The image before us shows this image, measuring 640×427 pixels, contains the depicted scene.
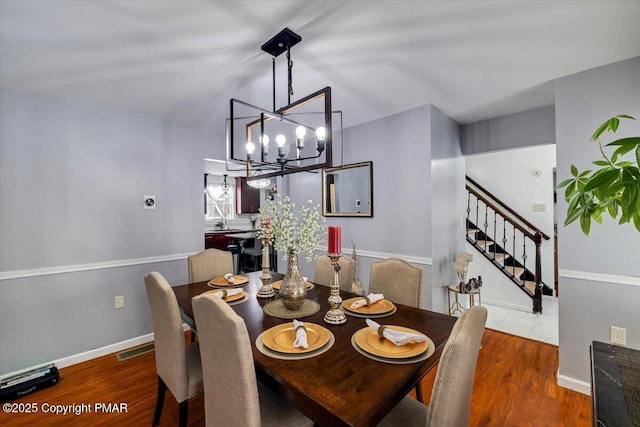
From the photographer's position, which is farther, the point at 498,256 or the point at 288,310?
the point at 498,256

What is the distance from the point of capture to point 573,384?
7.01 ft

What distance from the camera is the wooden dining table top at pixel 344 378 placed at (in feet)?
2.96

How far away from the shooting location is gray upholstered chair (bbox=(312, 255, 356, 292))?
2.32 metres

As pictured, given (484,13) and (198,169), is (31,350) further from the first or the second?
(484,13)

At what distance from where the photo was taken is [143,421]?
1.84m

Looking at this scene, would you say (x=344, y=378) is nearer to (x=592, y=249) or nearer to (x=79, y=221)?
(x=592, y=249)

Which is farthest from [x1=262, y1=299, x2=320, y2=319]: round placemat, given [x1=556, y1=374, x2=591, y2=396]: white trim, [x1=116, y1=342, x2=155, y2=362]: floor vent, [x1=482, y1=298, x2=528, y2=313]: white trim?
[x1=482, y1=298, x2=528, y2=313]: white trim

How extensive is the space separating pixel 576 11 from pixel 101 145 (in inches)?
147

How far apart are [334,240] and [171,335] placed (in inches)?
40.8

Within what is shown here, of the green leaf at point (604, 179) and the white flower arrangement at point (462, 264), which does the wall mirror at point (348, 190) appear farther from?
the green leaf at point (604, 179)

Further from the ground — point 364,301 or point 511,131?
point 511,131

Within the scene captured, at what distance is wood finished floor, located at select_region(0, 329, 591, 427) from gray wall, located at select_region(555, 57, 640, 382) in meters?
0.28

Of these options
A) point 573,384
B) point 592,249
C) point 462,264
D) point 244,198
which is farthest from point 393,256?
point 244,198

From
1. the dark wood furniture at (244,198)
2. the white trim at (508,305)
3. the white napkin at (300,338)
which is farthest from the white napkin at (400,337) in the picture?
the dark wood furniture at (244,198)
